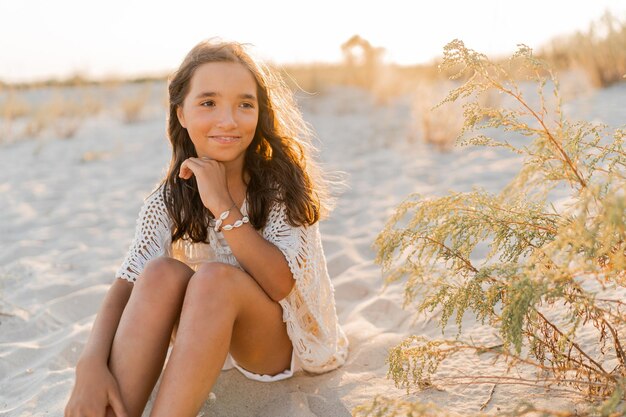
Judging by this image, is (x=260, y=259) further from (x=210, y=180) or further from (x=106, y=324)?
(x=106, y=324)

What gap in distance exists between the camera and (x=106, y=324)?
2426 mm

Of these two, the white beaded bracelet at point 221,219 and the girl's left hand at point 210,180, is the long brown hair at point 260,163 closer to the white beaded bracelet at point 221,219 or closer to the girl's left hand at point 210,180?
the girl's left hand at point 210,180

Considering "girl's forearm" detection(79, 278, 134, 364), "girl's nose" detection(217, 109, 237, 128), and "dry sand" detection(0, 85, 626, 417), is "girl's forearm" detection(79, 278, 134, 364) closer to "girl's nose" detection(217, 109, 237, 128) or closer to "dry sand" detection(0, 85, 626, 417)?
"dry sand" detection(0, 85, 626, 417)

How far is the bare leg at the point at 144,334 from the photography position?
7.45 feet

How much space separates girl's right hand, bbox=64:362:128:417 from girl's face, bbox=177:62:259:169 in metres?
1.01

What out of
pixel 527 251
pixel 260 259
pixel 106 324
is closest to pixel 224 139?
pixel 260 259

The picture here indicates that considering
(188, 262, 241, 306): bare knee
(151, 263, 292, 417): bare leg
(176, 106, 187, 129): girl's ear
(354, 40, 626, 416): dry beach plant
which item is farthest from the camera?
(176, 106, 187, 129): girl's ear

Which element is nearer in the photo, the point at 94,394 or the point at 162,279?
the point at 94,394

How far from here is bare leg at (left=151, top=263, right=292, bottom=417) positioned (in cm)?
214

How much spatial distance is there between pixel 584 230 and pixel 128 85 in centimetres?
1338

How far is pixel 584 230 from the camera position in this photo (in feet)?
4.95

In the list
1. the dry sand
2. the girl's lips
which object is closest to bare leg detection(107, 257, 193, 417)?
the dry sand

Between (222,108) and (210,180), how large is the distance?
32 centimetres

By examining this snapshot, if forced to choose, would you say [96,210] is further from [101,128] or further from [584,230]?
[584,230]
